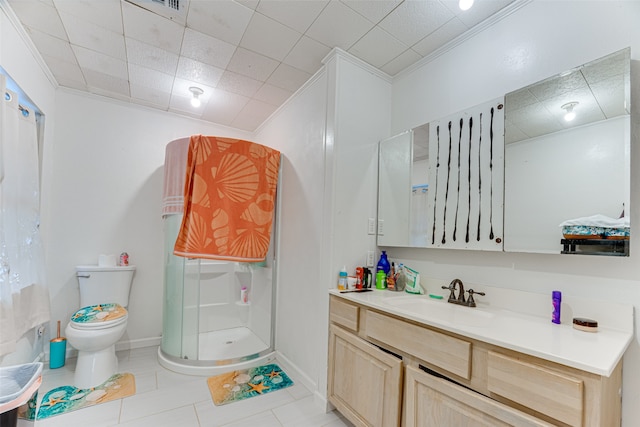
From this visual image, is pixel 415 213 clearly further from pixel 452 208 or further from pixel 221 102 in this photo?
pixel 221 102

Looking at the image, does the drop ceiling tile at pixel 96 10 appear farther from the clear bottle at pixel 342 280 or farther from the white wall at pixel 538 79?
the clear bottle at pixel 342 280

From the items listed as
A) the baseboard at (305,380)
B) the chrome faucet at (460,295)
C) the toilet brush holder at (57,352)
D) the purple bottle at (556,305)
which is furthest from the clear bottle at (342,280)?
the toilet brush holder at (57,352)

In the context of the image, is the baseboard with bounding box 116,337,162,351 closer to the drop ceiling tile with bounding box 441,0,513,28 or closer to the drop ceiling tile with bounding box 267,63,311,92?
the drop ceiling tile with bounding box 267,63,311,92

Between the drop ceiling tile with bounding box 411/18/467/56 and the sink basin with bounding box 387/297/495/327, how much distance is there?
5.46 feet

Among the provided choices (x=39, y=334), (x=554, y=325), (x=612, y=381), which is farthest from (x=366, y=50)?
(x=39, y=334)

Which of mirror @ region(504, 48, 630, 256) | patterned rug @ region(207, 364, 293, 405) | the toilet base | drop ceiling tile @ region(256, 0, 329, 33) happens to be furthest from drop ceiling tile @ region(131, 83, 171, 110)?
mirror @ region(504, 48, 630, 256)

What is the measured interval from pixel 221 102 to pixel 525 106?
2472 mm

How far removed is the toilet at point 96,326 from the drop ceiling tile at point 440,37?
302 cm

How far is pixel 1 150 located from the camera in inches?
61.6

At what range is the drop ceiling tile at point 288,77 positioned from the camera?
2.14 metres

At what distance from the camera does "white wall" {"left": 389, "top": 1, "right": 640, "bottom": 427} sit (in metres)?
1.10

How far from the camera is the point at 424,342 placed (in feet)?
3.99

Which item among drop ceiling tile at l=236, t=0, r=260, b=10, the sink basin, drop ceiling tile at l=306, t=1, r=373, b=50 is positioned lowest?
the sink basin

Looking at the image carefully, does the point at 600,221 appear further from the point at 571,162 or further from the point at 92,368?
the point at 92,368
